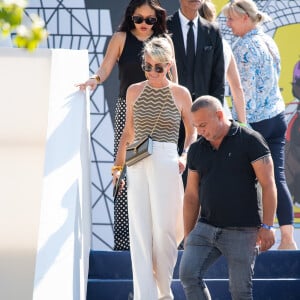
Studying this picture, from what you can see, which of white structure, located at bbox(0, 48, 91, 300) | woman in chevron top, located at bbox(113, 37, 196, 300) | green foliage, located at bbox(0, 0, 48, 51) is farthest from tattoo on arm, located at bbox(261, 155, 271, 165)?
green foliage, located at bbox(0, 0, 48, 51)

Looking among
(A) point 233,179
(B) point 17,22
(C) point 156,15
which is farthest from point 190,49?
(B) point 17,22

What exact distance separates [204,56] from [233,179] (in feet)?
6.32

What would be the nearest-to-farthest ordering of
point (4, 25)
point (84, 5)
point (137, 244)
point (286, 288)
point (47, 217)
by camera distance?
point (4, 25) → point (47, 217) → point (137, 244) → point (286, 288) → point (84, 5)

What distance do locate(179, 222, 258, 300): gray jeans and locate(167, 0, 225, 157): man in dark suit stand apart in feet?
5.97

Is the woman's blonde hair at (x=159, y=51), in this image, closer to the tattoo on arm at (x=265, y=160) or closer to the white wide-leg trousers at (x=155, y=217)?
the white wide-leg trousers at (x=155, y=217)

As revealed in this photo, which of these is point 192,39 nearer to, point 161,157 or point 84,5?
point 161,157

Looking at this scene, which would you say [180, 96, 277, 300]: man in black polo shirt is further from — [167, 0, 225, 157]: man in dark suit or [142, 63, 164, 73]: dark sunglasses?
[167, 0, 225, 157]: man in dark suit

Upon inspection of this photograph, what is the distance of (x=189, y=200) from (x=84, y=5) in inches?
179

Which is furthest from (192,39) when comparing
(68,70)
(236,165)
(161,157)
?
(236,165)

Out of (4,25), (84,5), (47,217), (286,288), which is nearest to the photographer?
(4,25)

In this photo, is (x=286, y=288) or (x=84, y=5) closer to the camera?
(x=286, y=288)

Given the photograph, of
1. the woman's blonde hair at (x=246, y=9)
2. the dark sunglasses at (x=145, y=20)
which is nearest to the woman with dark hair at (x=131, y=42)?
the dark sunglasses at (x=145, y=20)

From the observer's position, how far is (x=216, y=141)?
4.95 metres

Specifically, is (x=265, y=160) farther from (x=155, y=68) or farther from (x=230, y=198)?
(x=155, y=68)
